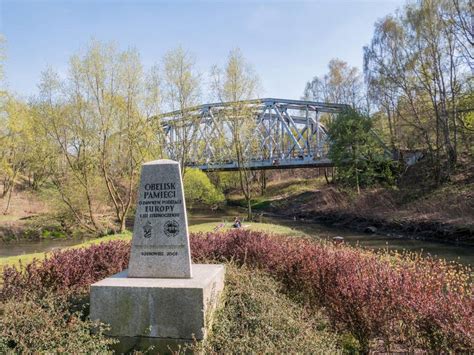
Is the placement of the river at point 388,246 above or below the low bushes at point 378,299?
below

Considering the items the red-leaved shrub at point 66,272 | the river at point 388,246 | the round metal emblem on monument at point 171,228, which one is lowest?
the river at point 388,246

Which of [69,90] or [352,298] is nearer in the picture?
[352,298]

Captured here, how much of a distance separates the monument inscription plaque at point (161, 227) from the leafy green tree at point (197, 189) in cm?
3225

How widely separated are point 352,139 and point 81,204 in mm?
20736

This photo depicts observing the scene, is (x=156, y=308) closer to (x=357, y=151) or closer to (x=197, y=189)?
(x=357, y=151)

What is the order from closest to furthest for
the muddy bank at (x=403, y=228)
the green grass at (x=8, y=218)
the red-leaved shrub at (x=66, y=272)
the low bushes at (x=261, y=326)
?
the low bushes at (x=261, y=326)
the red-leaved shrub at (x=66, y=272)
the muddy bank at (x=403, y=228)
the green grass at (x=8, y=218)

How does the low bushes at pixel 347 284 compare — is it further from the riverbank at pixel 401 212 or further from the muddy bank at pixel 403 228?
the riverbank at pixel 401 212

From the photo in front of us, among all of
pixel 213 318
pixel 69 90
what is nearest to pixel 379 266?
pixel 213 318

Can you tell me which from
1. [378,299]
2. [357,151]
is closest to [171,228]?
[378,299]

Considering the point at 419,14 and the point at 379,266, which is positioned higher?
the point at 419,14

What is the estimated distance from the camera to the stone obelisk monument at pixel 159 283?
492 centimetres

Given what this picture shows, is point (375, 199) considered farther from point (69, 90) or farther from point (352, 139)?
point (69, 90)

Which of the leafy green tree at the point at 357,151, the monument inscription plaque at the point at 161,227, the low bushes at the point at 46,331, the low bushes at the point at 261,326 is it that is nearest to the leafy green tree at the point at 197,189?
the leafy green tree at the point at 357,151

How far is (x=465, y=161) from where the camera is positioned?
28.6 meters
